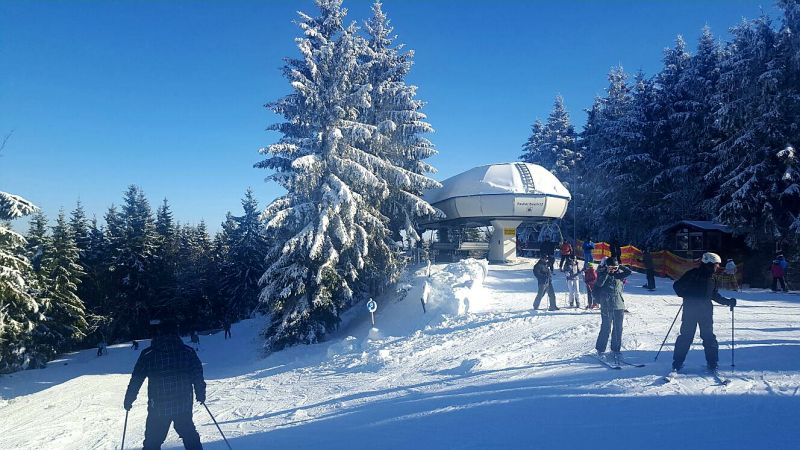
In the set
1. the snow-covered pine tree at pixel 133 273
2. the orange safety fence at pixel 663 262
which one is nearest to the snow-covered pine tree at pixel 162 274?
the snow-covered pine tree at pixel 133 273

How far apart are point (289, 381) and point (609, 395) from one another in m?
7.77

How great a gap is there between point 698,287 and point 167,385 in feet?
23.7

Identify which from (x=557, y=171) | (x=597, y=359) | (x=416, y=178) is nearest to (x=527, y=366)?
(x=597, y=359)

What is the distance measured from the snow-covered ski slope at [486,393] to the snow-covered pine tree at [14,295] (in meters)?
6.44

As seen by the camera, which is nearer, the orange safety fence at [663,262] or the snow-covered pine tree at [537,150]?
the orange safety fence at [663,262]

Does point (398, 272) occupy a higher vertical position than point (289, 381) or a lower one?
higher

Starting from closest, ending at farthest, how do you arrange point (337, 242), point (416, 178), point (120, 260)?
point (337, 242) < point (416, 178) < point (120, 260)

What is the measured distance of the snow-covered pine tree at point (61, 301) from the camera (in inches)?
1152

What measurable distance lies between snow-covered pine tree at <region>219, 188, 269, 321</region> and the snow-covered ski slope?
2643cm

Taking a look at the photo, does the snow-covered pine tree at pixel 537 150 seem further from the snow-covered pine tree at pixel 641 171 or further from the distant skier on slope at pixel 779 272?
the distant skier on slope at pixel 779 272

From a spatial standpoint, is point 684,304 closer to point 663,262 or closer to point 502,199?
point 502,199

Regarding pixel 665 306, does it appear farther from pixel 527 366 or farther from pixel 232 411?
pixel 232 411

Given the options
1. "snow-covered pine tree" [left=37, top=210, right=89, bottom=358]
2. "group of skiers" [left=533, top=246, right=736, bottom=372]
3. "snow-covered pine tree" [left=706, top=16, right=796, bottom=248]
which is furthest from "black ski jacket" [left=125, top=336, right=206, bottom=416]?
"snow-covered pine tree" [left=37, top=210, right=89, bottom=358]

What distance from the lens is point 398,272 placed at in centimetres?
2041
